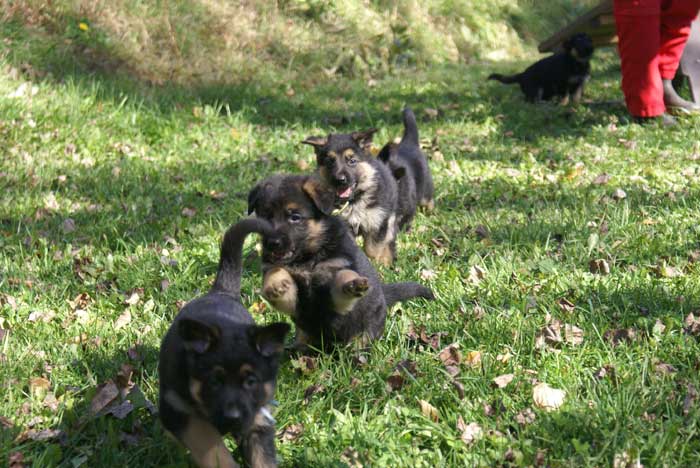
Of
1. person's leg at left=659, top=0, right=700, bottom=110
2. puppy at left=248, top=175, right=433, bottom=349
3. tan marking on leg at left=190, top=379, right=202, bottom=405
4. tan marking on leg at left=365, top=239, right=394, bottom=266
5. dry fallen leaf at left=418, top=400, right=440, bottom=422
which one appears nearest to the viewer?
tan marking on leg at left=190, top=379, right=202, bottom=405

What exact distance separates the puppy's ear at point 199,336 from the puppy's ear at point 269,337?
0.12m

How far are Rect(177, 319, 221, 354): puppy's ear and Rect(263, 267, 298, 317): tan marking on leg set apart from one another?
832 millimetres

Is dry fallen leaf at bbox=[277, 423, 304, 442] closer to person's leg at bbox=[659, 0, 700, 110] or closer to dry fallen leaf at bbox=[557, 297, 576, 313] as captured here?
dry fallen leaf at bbox=[557, 297, 576, 313]

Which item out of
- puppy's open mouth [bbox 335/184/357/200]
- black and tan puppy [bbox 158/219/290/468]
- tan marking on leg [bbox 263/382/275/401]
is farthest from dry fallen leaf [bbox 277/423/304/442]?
puppy's open mouth [bbox 335/184/357/200]

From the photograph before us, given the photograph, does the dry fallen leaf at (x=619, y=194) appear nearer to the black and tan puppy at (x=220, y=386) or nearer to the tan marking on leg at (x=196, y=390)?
the black and tan puppy at (x=220, y=386)

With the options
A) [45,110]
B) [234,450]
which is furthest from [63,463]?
[45,110]

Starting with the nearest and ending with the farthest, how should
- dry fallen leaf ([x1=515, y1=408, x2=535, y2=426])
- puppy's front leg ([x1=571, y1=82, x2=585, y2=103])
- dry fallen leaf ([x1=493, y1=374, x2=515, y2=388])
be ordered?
dry fallen leaf ([x1=515, y1=408, x2=535, y2=426])
dry fallen leaf ([x1=493, y1=374, x2=515, y2=388])
puppy's front leg ([x1=571, y1=82, x2=585, y2=103])

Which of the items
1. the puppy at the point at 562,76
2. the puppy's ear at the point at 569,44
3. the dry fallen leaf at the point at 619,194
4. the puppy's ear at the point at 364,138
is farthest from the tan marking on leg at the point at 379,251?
the puppy's ear at the point at 569,44

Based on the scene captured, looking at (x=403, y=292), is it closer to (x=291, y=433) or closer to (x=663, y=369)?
(x=291, y=433)

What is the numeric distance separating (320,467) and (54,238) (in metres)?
3.29

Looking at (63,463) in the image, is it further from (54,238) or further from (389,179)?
(389,179)

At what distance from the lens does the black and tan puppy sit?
94.6 inches

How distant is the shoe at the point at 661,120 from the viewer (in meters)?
8.09

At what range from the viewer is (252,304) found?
4.16 m
